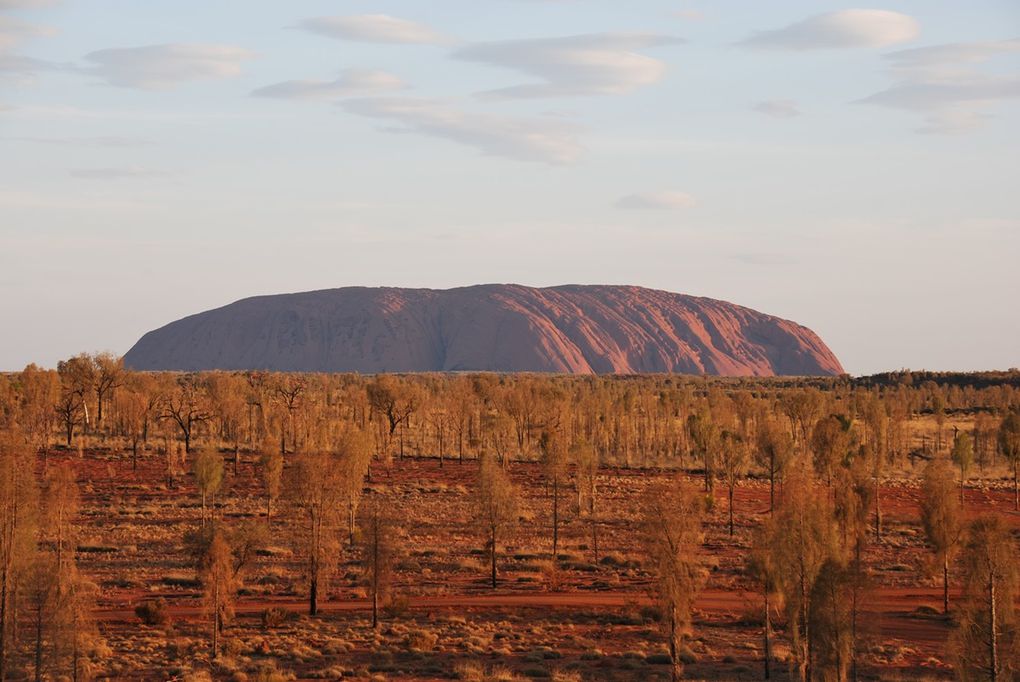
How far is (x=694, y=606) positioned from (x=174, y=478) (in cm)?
5028

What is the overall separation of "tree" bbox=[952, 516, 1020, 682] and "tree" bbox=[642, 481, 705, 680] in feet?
26.7

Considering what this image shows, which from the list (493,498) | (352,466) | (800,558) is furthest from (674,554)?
(352,466)

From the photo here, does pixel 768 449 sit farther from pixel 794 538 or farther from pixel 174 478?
pixel 174 478

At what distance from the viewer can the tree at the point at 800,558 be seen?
3444cm

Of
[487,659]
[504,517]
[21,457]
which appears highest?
[21,457]

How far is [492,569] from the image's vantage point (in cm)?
5188

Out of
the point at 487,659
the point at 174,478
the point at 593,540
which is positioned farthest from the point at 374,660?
the point at 174,478

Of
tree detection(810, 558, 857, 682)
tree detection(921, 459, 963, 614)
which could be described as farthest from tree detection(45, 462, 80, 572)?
tree detection(921, 459, 963, 614)

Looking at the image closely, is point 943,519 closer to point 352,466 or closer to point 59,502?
point 352,466

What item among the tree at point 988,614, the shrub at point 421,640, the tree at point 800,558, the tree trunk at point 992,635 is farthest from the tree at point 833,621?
the shrub at point 421,640

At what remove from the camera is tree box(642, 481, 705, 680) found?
118ft

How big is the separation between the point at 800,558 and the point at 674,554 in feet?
13.7

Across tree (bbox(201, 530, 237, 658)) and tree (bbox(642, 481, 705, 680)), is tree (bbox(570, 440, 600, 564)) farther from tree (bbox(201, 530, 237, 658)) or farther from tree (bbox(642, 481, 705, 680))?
tree (bbox(201, 530, 237, 658))

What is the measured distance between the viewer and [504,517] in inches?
2104
